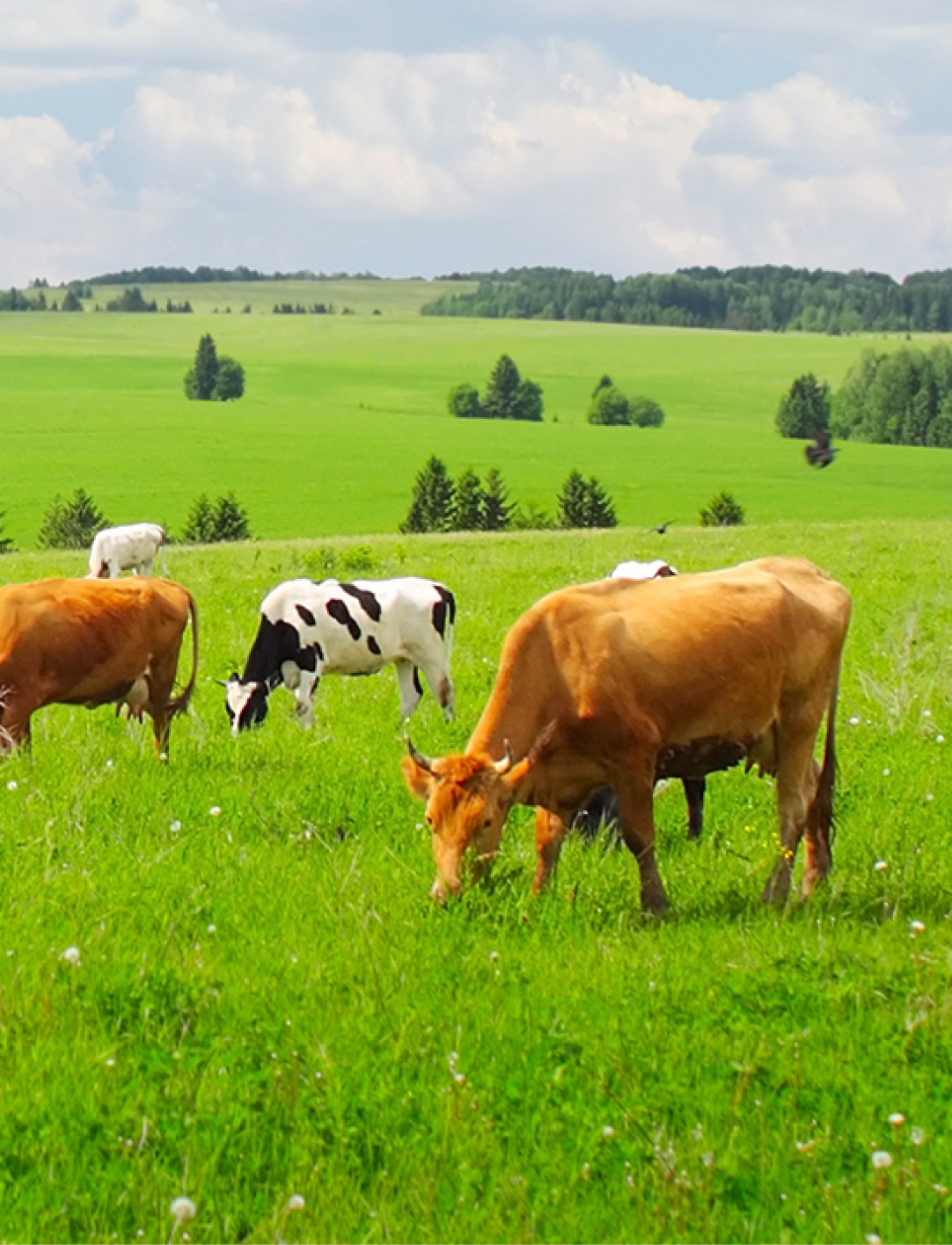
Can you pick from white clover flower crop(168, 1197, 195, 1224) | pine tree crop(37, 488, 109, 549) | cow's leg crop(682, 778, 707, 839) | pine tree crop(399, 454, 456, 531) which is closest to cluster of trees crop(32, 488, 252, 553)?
pine tree crop(37, 488, 109, 549)

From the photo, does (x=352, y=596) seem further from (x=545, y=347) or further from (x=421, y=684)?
(x=545, y=347)

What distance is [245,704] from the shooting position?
13711 millimetres

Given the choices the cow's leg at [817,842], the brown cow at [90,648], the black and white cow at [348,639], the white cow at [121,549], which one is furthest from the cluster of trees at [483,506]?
the cow's leg at [817,842]

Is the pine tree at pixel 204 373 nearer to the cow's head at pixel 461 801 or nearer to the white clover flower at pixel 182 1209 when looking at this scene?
the cow's head at pixel 461 801

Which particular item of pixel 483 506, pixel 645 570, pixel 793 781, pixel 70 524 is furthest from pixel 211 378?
pixel 793 781

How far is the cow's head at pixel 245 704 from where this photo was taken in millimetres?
13586

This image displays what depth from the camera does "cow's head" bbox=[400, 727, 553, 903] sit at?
761cm

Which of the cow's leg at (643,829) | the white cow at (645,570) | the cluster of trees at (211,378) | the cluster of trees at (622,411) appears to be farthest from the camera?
the cluster of trees at (211,378)

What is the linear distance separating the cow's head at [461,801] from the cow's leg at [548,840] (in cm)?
70

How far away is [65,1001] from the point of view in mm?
6582

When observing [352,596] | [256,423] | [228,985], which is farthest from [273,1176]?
[256,423]

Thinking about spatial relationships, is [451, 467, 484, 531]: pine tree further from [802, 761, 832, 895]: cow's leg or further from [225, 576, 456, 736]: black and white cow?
[802, 761, 832, 895]: cow's leg

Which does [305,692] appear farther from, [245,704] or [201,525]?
[201,525]

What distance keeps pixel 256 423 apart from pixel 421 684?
105m
